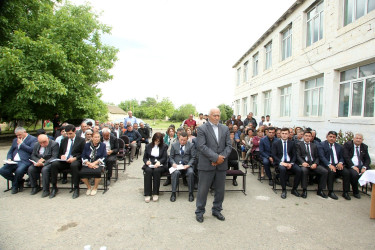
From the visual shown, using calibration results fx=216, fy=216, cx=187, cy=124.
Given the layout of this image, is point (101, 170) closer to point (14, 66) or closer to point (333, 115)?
point (333, 115)

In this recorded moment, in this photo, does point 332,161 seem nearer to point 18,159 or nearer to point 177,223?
point 177,223

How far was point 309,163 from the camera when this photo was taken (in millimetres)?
5641

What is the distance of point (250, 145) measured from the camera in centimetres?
804

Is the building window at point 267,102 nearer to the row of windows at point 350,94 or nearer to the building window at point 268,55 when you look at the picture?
the building window at point 268,55

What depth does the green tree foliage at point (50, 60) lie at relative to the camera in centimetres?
1210

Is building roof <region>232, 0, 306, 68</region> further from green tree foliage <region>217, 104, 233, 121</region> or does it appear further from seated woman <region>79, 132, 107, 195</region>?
green tree foliage <region>217, 104, 233, 121</region>

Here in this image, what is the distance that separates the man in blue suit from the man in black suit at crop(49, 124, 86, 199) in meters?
0.83

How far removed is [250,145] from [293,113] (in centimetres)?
619

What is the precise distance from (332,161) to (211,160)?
389 centimetres

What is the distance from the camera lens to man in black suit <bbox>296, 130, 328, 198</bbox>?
211 inches

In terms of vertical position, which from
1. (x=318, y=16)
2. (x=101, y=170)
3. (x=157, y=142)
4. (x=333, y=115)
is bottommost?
(x=101, y=170)

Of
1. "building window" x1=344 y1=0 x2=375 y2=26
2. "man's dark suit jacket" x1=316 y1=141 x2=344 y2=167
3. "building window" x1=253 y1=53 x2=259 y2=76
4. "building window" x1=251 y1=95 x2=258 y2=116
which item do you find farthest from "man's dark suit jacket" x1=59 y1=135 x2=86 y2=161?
"building window" x1=253 y1=53 x2=259 y2=76

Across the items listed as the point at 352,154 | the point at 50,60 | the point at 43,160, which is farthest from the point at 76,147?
the point at 50,60

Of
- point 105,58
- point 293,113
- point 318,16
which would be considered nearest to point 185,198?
point 293,113
